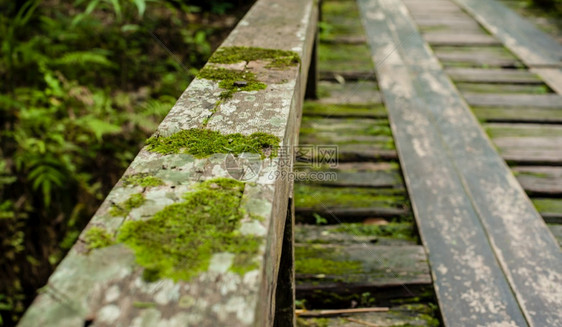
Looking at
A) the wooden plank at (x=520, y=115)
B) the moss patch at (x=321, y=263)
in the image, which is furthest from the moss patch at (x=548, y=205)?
the moss patch at (x=321, y=263)

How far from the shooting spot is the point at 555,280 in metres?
1.79

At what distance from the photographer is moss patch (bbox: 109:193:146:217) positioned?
847 mm

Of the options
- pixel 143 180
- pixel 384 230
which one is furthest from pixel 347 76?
pixel 143 180

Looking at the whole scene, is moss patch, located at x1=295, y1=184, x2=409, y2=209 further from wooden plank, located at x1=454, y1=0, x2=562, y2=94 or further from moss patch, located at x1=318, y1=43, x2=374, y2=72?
wooden plank, located at x1=454, y1=0, x2=562, y2=94

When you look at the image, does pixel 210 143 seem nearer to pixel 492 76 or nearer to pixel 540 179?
pixel 540 179

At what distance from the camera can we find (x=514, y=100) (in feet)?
11.4

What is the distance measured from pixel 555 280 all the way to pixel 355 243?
86cm

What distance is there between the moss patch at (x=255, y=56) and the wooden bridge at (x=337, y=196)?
1cm

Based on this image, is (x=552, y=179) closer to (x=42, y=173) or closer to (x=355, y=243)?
(x=355, y=243)

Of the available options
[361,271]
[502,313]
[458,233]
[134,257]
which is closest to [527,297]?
[502,313]

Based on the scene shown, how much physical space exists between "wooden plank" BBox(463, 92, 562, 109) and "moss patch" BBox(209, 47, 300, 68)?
2.23m

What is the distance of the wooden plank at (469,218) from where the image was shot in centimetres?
170

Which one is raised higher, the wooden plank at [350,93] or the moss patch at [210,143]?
the moss patch at [210,143]

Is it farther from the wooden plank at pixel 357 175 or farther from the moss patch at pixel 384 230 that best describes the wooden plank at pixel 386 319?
the wooden plank at pixel 357 175
